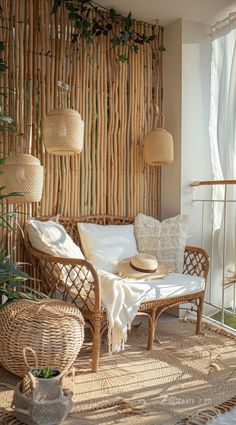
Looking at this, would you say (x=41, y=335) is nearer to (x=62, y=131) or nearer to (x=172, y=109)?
(x=62, y=131)

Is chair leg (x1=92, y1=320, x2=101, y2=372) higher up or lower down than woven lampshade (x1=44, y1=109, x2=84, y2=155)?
lower down

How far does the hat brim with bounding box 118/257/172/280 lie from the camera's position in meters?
2.82

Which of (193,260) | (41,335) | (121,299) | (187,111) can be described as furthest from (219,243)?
(41,335)

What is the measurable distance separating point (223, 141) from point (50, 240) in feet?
5.85

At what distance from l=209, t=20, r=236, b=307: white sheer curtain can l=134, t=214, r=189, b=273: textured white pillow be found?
0.39m

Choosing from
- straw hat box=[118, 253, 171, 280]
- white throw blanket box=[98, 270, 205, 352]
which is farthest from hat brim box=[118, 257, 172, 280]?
white throw blanket box=[98, 270, 205, 352]

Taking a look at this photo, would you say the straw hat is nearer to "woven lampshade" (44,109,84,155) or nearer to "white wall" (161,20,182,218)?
"white wall" (161,20,182,218)

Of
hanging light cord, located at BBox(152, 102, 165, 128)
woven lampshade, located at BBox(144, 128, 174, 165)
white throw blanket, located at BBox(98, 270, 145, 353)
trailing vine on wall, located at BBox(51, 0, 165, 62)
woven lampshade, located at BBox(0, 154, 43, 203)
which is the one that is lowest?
white throw blanket, located at BBox(98, 270, 145, 353)

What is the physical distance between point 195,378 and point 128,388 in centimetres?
40

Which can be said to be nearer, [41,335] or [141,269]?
[41,335]

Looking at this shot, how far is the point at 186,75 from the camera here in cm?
347

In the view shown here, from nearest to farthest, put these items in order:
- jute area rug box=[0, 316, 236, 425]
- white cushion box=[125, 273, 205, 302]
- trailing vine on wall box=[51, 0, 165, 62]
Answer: jute area rug box=[0, 316, 236, 425], white cushion box=[125, 273, 205, 302], trailing vine on wall box=[51, 0, 165, 62]

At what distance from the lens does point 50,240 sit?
2672mm

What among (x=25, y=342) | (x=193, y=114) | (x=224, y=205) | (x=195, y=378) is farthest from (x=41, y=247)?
(x=193, y=114)
